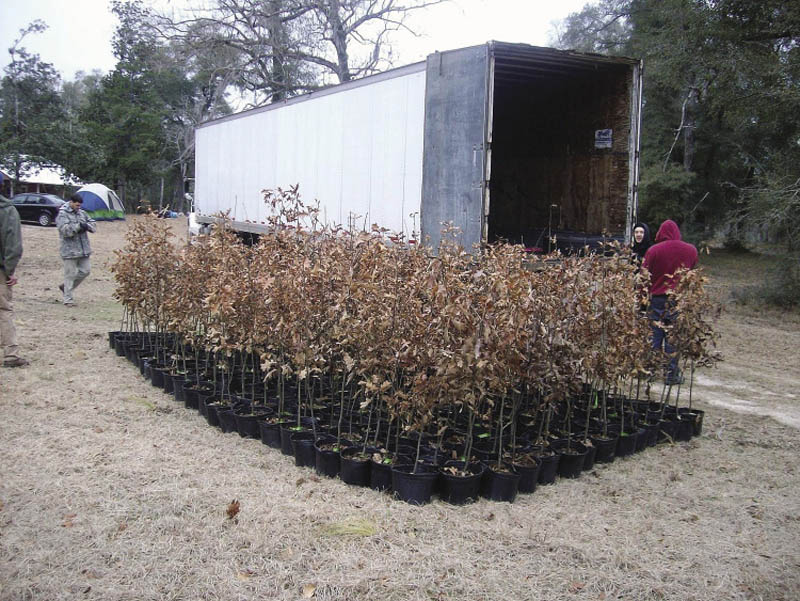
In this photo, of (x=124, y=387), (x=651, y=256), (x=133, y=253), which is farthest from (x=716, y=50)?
(x=124, y=387)

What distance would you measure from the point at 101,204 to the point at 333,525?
108 feet

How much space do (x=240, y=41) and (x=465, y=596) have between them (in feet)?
78.0

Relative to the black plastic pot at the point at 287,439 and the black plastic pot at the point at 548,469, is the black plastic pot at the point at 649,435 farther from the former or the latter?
the black plastic pot at the point at 287,439

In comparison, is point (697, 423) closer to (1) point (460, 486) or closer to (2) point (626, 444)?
(2) point (626, 444)

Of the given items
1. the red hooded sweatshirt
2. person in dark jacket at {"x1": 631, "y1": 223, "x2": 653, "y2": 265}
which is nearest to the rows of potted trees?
the red hooded sweatshirt

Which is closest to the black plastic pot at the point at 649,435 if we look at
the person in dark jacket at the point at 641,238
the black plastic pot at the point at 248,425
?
the black plastic pot at the point at 248,425

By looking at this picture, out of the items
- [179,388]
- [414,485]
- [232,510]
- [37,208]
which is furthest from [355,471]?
[37,208]

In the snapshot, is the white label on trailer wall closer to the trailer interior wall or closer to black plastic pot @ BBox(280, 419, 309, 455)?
the trailer interior wall

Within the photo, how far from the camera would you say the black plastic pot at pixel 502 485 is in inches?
167

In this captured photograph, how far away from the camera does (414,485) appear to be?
4.15 metres

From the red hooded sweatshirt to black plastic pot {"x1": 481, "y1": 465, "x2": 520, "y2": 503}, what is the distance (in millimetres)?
3717

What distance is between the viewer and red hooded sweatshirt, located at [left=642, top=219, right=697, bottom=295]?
723 cm

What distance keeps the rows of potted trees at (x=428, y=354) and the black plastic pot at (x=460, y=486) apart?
0.04ft

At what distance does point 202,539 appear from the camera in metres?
3.59
